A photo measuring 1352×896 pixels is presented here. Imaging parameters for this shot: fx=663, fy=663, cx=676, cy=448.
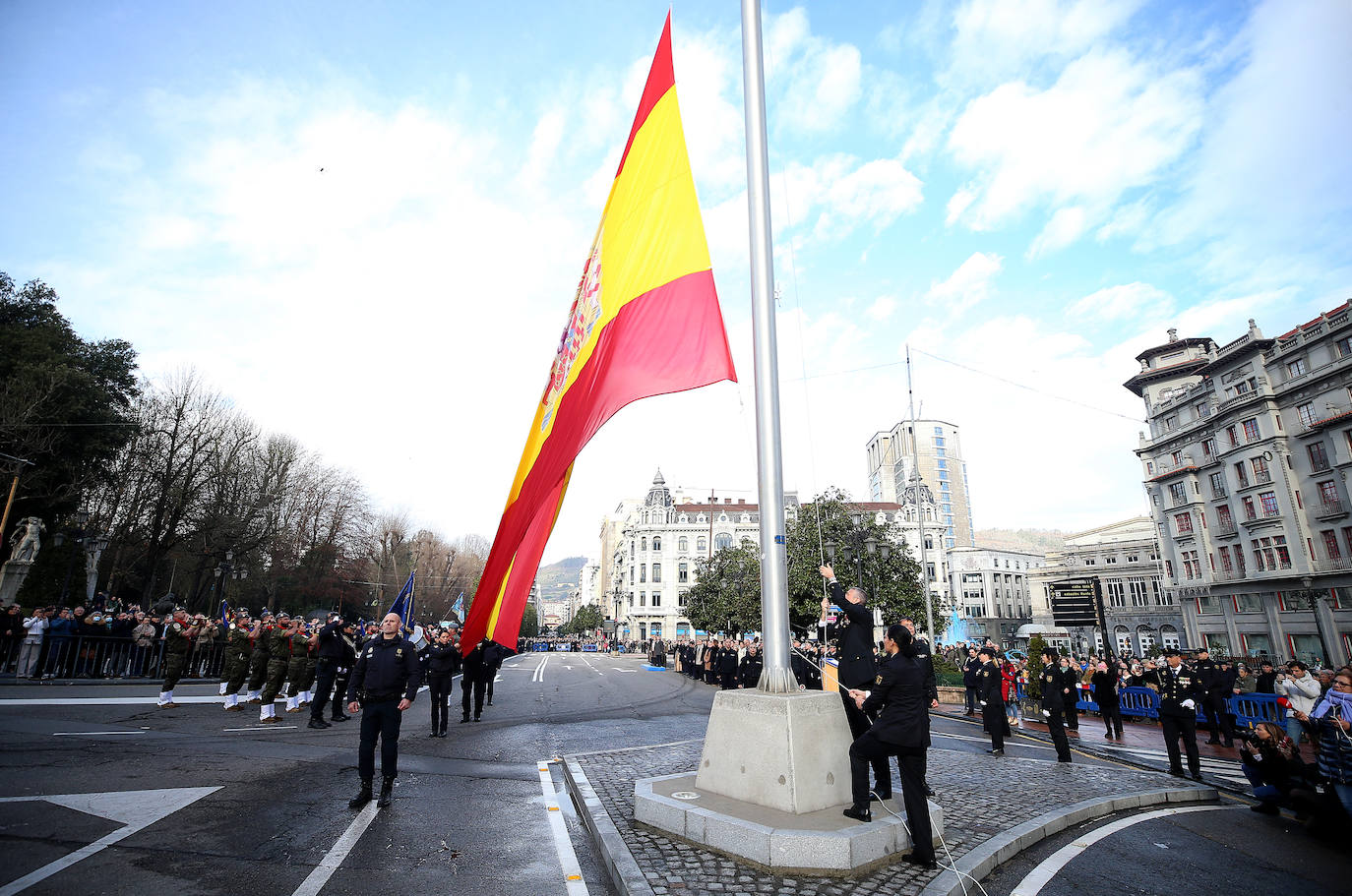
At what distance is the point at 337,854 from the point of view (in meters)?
5.18

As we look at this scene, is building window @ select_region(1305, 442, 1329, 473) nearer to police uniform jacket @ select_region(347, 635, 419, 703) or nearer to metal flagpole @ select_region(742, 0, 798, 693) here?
metal flagpole @ select_region(742, 0, 798, 693)

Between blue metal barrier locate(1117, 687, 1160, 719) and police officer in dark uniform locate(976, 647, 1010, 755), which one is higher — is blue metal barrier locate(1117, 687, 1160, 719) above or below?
below

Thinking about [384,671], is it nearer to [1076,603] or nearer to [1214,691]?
[1214,691]

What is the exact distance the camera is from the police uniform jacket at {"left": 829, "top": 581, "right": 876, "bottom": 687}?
7094mm

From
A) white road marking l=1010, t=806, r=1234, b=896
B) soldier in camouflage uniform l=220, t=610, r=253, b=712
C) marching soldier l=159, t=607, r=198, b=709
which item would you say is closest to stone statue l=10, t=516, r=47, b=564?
marching soldier l=159, t=607, r=198, b=709

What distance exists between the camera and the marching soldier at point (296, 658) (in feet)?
45.9

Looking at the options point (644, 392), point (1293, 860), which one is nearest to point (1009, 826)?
point (1293, 860)

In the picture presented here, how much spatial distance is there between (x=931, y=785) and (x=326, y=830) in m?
6.69

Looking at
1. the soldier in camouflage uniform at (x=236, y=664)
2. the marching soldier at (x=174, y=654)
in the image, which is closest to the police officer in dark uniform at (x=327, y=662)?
the soldier in camouflage uniform at (x=236, y=664)

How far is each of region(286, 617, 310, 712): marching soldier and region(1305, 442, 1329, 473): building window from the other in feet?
185

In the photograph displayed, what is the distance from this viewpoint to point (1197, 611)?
53438 mm

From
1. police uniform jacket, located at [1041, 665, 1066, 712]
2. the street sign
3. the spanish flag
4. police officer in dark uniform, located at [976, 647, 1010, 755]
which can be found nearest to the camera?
the spanish flag

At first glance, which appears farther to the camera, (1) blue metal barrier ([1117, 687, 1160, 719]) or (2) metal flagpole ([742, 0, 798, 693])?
(1) blue metal barrier ([1117, 687, 1160, 719])

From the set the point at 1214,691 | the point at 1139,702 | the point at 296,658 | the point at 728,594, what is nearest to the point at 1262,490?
the point at 728,594
